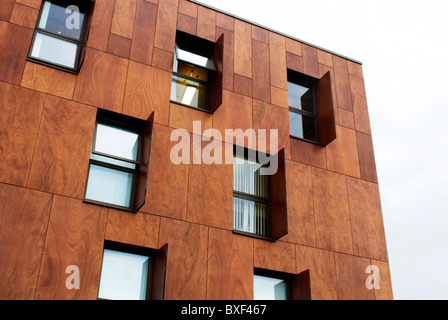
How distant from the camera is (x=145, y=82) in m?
9.83

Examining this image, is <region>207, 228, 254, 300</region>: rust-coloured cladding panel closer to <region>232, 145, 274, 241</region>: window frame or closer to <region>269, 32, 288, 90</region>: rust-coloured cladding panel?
<region>232, 145, 274, 241</region>: window frame

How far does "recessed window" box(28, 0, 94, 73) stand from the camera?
9.28m

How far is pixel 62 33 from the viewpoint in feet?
32.0

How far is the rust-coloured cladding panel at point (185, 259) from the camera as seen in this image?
326 inches

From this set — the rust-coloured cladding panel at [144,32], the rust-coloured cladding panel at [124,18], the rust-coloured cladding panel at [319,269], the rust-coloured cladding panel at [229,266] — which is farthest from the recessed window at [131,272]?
the rust-coloured cladding panel at [124,18]

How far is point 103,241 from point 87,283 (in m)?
0.74

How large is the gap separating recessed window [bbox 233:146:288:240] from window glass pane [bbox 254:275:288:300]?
83cm

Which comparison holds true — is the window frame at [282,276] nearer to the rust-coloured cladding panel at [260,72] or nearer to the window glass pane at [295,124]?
the window glass pane at [295,124]

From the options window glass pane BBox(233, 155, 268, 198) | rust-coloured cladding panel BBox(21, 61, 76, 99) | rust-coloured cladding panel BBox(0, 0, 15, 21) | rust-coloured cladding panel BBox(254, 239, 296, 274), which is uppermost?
rust-coloured cladding panel BBox(0, 0, 15, 21)


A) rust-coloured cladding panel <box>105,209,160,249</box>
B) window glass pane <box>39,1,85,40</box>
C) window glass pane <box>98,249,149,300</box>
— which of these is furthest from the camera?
window glass pane <box>39,1,85,40</box>

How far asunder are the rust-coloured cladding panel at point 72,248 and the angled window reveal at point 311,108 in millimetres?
5049

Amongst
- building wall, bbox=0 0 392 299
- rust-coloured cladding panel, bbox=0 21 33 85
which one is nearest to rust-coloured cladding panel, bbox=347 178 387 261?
building wall, bbox=0 0 392 299
